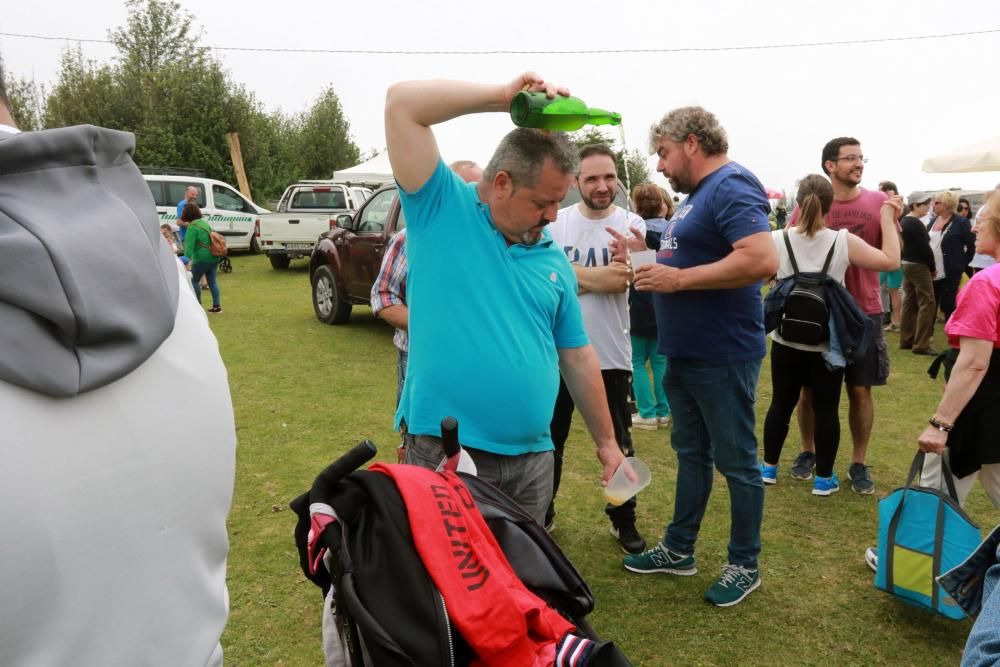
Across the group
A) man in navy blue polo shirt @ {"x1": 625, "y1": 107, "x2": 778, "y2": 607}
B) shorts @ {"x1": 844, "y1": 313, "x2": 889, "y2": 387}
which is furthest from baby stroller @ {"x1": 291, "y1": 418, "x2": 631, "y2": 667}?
shorts @ {"x1": 844, "y1": 313, "x2": 889, "y2": 387}

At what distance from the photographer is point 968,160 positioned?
10.3m

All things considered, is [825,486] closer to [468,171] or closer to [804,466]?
[804,466]

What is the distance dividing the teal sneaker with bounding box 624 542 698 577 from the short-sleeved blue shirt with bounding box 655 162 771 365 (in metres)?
1.09

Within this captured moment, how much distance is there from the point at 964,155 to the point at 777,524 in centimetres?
874

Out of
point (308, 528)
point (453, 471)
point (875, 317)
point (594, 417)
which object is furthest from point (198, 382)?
point (875, 317)

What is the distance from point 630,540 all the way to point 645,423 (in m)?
2.33

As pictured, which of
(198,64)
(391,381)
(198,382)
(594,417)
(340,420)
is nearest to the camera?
(198,382)

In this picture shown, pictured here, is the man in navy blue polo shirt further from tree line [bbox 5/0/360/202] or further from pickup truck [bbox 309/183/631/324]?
tree line [bbox 5/0/360/202]

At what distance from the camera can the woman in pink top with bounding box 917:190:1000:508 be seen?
3.03 meters

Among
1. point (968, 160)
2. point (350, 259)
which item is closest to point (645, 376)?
point (350, 259)

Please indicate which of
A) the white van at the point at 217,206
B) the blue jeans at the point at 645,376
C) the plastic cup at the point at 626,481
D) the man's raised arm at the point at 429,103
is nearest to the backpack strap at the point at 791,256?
the blue jeans at the point at 645,376

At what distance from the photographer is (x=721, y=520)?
4.31 m

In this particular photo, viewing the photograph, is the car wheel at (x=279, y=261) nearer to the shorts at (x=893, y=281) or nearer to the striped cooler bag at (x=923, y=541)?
the shorts at (x=893, y=281)

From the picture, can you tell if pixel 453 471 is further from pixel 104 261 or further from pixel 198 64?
pixel 198 64
